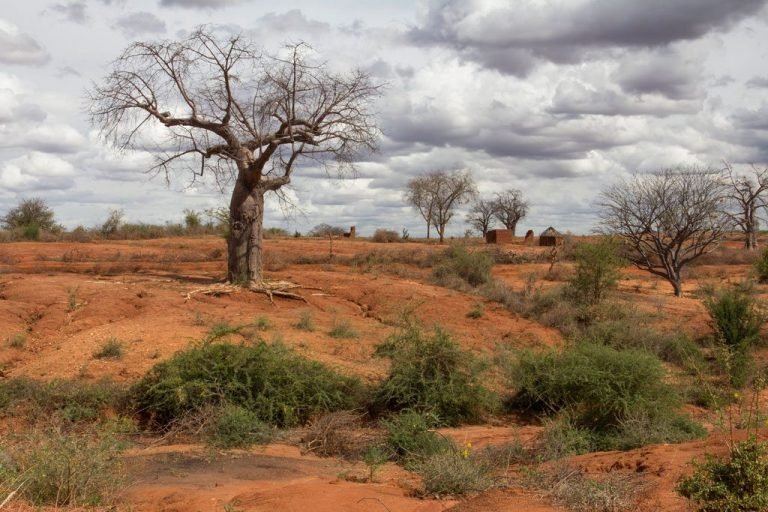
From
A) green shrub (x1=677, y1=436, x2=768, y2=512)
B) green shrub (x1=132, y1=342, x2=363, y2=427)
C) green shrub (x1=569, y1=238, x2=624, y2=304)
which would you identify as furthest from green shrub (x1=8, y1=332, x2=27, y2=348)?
Result: green shrub (x1=569, y1=238, x2=624, y2=304)

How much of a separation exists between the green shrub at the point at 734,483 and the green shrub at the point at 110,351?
8.71 meters

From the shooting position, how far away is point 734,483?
219 inches

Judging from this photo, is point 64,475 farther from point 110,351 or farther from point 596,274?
point 596,274

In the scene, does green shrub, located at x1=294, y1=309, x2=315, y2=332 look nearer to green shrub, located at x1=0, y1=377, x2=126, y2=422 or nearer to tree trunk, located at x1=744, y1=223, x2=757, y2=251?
green shrub, located at x1=0, y1=377, x2=126, y2=422

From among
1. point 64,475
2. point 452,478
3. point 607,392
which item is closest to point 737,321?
point 607,392

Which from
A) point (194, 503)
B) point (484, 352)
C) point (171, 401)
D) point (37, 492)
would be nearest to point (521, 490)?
point (194, 503)

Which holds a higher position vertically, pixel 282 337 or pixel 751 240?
pixel 751 240

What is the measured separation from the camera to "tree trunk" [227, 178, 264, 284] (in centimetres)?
1817

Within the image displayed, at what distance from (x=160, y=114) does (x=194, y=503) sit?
1358 cm

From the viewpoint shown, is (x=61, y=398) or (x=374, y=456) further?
(x=61, y=398)

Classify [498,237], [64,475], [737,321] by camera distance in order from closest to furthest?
1. [64,475]
2. [737,321]
3. [498,237]

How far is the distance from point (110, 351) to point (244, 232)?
6800 mm

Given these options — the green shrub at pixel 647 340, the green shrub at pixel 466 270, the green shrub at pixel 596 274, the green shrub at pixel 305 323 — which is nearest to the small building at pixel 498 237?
the green shrub at pixel 466 270

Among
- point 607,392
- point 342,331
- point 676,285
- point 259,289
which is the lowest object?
point 607,392
